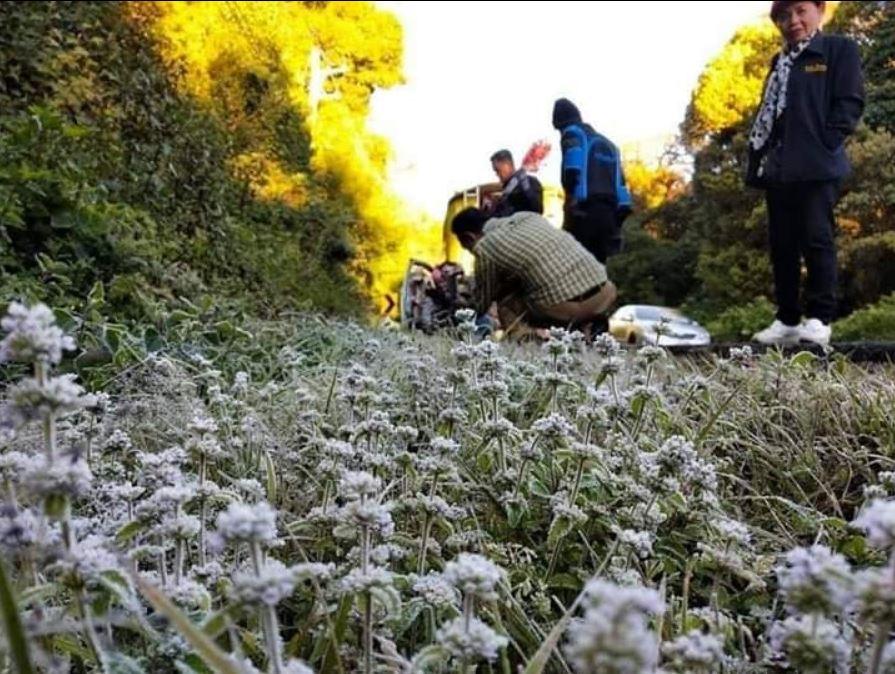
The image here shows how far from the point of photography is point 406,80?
20.9 meters

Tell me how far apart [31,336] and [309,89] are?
1653 cm

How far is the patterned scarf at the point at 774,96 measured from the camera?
4.06 m

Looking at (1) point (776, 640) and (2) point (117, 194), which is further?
(2) point (117, 194)

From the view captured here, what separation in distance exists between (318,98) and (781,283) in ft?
47.7

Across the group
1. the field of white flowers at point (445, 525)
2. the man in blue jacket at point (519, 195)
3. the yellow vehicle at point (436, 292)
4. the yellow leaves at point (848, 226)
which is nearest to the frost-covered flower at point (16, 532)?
the field of white flowers at point (445, 525)

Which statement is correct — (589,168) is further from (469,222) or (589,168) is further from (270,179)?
(270,179)

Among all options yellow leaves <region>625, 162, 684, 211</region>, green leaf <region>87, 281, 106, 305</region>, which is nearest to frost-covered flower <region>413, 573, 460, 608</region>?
green leaf <region>87, 281, 106, 305</region>

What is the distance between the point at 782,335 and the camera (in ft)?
13.5

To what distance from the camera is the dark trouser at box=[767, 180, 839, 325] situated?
13.0ft

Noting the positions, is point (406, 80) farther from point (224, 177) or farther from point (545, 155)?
point (224, 177)

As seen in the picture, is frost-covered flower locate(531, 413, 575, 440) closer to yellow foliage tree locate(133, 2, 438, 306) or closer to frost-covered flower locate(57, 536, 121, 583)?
frost-covered flower locate(57, 536, 121, 583)

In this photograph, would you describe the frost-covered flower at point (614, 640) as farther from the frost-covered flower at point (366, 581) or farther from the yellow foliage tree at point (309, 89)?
the yellow foliage tree at point (309, 89)

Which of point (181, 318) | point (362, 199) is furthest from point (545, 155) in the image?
point (362, 199)

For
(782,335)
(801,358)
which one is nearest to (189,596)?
(801,358)
